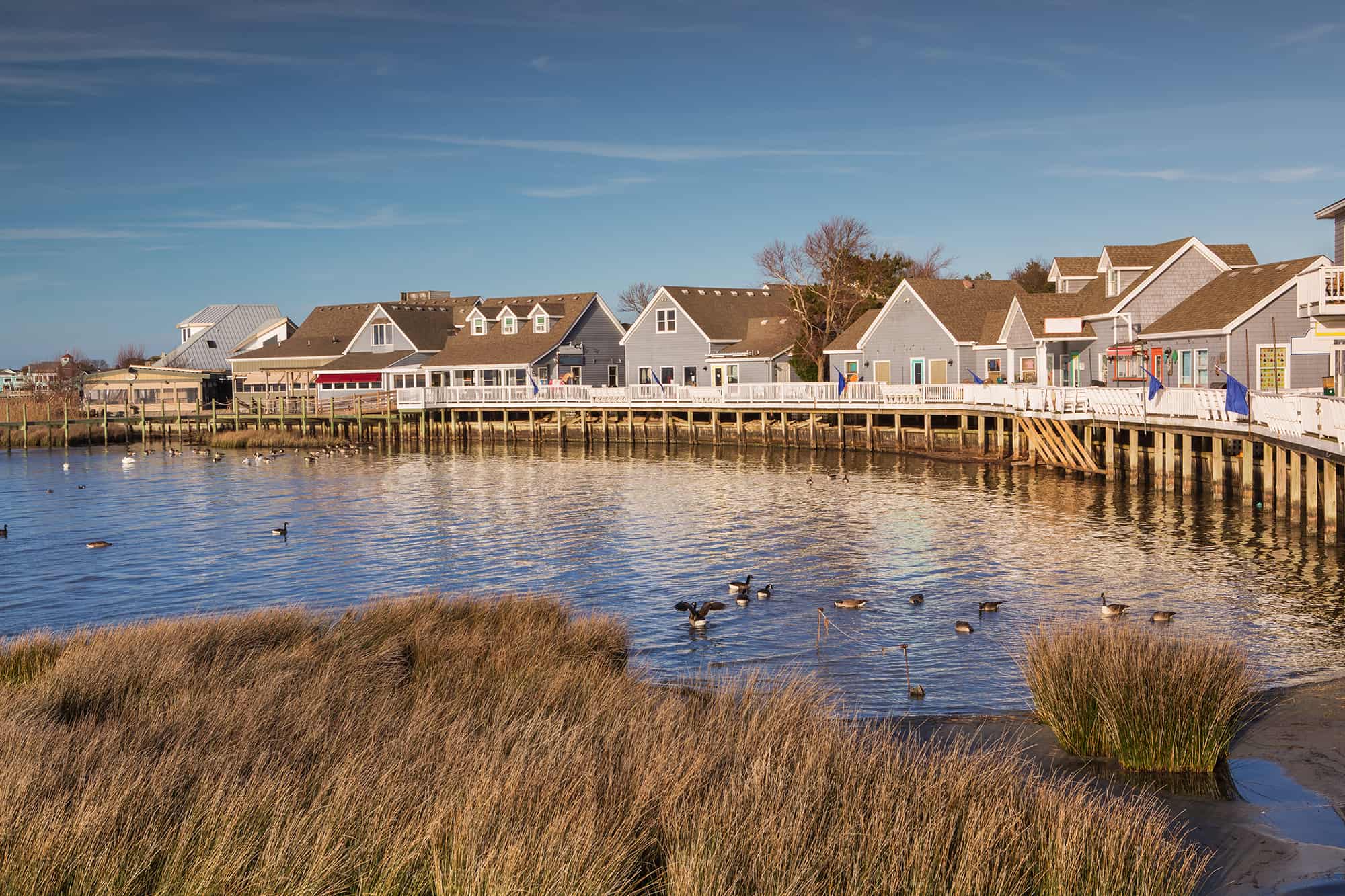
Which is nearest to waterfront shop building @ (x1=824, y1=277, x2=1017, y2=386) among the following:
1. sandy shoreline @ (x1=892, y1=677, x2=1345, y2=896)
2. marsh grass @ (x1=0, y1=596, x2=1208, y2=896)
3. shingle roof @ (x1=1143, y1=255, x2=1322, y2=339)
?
shingle roof @ (x1=1143, y1=255, x2=1322, y2=339)

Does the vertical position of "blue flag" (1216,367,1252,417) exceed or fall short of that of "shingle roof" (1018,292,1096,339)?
it falls short

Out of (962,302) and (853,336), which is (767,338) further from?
(962,302)

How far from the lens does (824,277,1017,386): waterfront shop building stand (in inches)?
2384

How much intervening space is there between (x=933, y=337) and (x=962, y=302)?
116 inches

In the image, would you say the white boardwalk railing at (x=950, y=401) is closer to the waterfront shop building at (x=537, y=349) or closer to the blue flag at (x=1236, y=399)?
the blue flag at (x=1236, y=399)

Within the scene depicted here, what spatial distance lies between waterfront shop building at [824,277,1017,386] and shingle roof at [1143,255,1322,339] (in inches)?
486

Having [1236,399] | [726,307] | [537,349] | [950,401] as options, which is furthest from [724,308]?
[1236,399]

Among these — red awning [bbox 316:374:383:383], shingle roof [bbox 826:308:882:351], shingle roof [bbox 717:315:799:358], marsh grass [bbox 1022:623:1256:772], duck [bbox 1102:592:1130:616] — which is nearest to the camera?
marsh grass [bbox 1022:623:1256:772]

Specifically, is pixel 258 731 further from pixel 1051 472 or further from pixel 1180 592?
pixel 1051 472

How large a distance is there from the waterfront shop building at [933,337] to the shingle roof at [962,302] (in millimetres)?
36

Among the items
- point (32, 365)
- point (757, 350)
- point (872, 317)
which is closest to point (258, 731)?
point (872, 317)

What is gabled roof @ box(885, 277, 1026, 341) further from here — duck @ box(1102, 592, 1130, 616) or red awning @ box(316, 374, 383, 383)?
duck @ box(1102, 592, 1130, 616)

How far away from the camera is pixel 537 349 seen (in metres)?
78.9

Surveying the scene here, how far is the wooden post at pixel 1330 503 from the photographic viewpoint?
26.6m
